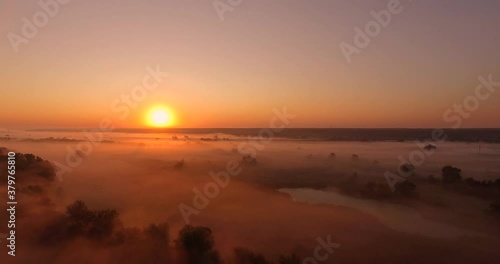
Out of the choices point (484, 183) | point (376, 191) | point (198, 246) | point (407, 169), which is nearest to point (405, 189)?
point (376, 191)

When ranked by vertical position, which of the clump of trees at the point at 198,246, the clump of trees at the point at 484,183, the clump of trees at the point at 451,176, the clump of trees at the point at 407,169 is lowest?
the clump of trees at the point at 198,246

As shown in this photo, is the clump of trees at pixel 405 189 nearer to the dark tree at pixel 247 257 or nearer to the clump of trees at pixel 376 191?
the clump of trees at pixel 376 191

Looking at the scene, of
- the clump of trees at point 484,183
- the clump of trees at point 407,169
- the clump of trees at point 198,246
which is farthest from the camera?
the clump of trees at point 407,169

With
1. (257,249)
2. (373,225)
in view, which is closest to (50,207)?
(257,249)

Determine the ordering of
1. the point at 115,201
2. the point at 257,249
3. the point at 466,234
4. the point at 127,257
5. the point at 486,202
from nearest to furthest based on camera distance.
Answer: the point at 127,257
the point at 257,249
the point at 466,234
the point at 115,201
the point at 486,202

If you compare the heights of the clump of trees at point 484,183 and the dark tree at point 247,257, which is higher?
the clump of trees at point 484,183

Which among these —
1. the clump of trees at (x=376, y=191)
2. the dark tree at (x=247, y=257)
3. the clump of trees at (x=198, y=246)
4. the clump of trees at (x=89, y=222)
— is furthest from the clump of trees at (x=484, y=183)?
the clump of trees at (x=89, y=222)

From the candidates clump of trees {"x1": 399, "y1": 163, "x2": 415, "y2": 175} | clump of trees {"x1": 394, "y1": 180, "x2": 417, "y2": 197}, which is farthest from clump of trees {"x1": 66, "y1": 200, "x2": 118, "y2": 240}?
clump of trees {"x1": 399, "y1": 163, "x2": 415, "y2": 175}

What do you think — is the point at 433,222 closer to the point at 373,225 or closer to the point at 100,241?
the point at 373,225

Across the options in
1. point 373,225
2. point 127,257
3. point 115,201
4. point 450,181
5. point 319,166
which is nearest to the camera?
point 127,257

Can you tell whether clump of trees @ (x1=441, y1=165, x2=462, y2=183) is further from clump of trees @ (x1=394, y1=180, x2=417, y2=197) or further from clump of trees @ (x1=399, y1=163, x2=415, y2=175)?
clump of trees @ (x1=394, y1=180, x2=417, y2=197)

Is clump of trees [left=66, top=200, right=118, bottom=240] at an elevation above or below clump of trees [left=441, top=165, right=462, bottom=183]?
below
